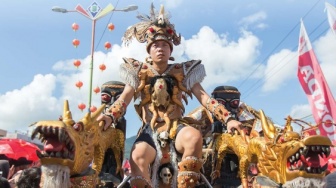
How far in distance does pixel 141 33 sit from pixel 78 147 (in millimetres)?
1701

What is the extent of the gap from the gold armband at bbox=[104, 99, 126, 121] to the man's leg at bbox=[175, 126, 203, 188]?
54 cm

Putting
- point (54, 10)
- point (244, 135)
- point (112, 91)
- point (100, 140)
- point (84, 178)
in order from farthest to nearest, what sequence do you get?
point (54, 10) < point (112, 91) < point (244, 135) < point (100, 140) < point (84, 178)

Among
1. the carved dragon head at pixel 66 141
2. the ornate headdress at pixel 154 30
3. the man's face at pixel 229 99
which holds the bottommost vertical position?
the carved dragon head at pixel 66 141

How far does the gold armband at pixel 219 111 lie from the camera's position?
3354mm

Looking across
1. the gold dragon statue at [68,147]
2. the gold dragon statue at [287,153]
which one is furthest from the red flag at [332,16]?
the gold dragon statue at [68,147]

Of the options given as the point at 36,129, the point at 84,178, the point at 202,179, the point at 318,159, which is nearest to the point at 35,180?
the point at 84,178

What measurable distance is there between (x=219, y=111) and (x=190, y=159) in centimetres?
61

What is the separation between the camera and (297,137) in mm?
2412

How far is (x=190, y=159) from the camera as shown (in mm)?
3008

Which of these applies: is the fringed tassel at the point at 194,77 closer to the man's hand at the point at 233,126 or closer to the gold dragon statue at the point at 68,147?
the man's hand at the point at 233,126

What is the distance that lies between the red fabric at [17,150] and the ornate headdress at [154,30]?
191 centimetres

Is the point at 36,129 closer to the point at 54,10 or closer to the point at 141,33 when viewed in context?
the point at 141,33

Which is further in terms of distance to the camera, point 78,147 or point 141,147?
point 141,147

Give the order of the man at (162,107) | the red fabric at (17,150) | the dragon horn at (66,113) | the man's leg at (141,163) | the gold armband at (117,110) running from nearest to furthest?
the dragon horn at (66,113) → the man's leg at (141,163) → the man at (162,107) → the gold armband at (117,110) → the red fabric at (17,150)
